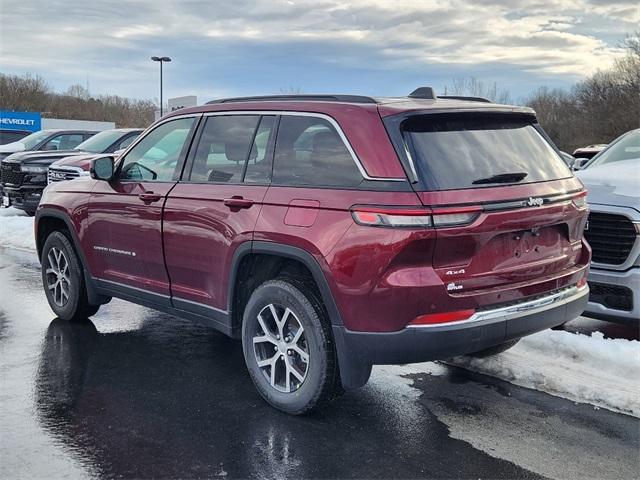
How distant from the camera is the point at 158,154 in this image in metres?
5.26

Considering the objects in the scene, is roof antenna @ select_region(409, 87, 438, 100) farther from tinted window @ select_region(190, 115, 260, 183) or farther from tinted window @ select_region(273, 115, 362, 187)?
tinted window @ select_region(190, 115, 260, 183)

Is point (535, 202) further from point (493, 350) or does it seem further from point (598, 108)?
point (598, 108)

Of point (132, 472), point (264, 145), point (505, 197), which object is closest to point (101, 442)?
point (132, 472)

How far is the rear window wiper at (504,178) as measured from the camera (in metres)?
3.75

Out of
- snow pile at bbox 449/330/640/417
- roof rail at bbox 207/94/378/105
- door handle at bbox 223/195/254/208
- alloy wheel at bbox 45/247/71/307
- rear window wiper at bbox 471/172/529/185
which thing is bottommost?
snow pile at bbox 449/330/640/417

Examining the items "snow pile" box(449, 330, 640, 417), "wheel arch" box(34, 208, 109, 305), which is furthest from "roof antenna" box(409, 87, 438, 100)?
"wheel arch" box(34, 208, 109, 305)

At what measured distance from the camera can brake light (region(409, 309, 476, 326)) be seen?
139 inches

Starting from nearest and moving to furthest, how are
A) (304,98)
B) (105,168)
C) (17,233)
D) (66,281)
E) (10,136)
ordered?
1. (304,98)
2. (105,168)
3. (66,281)
4. (17,233)
5. (10,136)

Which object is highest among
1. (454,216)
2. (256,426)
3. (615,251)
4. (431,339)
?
(454,216)

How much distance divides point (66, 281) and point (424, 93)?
12.5 ft

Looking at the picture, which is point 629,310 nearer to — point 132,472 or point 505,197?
point 505,197

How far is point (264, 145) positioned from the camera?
4.36 metres

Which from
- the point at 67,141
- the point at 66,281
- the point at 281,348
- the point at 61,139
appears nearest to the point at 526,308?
the point at 281,348

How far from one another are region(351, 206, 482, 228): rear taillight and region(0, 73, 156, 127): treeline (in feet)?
228
